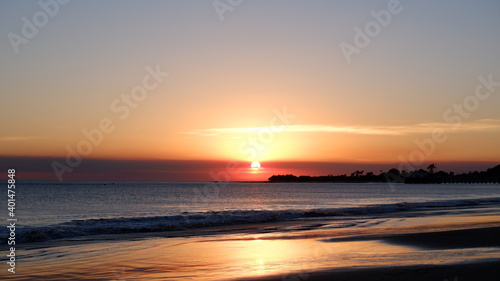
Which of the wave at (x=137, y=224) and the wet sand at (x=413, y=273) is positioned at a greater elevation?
the wave at (x=137, y=224)

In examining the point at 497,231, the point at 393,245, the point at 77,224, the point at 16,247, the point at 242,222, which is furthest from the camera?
the point at 242,222

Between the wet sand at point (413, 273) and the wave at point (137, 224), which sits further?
the wave at point (137, 224)

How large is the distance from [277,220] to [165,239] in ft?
51.2

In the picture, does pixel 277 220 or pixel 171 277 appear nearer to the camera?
pixel 171 277

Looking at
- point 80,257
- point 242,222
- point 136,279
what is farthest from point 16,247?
point 242,222

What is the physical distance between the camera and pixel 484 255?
15.4 metres

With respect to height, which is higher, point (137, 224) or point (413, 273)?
point (137, 224)

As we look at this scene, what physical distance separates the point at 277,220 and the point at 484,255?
2338 centimetres

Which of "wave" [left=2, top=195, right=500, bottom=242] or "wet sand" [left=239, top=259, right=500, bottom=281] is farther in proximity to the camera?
"wave" [left=2, top=195, right=500, bottom=242]

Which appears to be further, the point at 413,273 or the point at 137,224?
the point at 137,224

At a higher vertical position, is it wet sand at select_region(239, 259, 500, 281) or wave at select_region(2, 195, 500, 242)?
A: wave at select_region(2, 195, 500, 242)

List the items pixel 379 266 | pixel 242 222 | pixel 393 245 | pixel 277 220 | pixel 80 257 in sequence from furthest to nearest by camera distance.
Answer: pixel 277 220 < pixel 242 222 < pixel 393 245 < pixel 80 257 < pixel 379 266

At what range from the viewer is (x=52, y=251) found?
19219 mm

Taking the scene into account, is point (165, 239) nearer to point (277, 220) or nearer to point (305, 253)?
point (305, 253)
